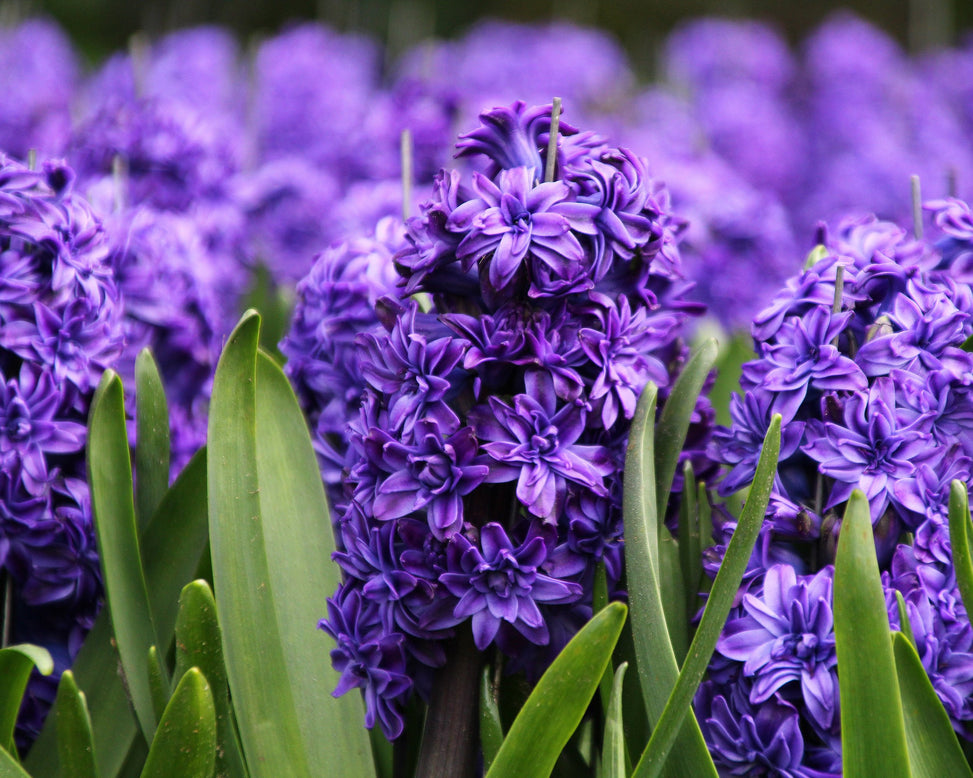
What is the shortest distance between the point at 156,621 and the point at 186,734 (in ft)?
0.92

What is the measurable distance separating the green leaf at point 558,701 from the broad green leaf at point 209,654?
27 cm

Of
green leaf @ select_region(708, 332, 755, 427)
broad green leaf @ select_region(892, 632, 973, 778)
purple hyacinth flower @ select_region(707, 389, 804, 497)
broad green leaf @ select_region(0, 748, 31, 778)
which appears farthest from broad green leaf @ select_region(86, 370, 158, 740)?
green leaf @ select_region(708, 332, 755, 427)

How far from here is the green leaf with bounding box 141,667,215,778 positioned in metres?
0.82

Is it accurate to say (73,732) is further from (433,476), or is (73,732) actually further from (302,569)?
(433,476)

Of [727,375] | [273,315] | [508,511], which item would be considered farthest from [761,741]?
[273,315]

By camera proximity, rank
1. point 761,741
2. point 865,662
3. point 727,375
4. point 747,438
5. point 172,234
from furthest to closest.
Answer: point 727,375
point 172,234
point 747,438
point 761,741
point 865,662

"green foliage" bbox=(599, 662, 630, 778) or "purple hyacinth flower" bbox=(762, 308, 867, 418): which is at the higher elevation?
"purple hyacinth flower" bbox=(762, 308, 867, 418)

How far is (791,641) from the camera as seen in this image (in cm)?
90

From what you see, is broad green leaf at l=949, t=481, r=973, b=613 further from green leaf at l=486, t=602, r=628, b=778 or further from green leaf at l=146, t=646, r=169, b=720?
green leaf at l=146, t=646, r=169, b=720

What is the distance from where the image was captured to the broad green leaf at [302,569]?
39.3 inches

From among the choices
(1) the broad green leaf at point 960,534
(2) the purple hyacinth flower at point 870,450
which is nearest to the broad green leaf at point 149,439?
(2) the purple hyacinth flower at point 870,450

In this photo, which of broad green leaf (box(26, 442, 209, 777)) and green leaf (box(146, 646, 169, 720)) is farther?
broad green leaf (box(26, 442, 209, 777))

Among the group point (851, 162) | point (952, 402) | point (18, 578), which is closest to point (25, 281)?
point (18, 578)

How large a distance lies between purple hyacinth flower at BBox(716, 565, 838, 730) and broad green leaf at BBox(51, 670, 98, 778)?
1.91 ft
